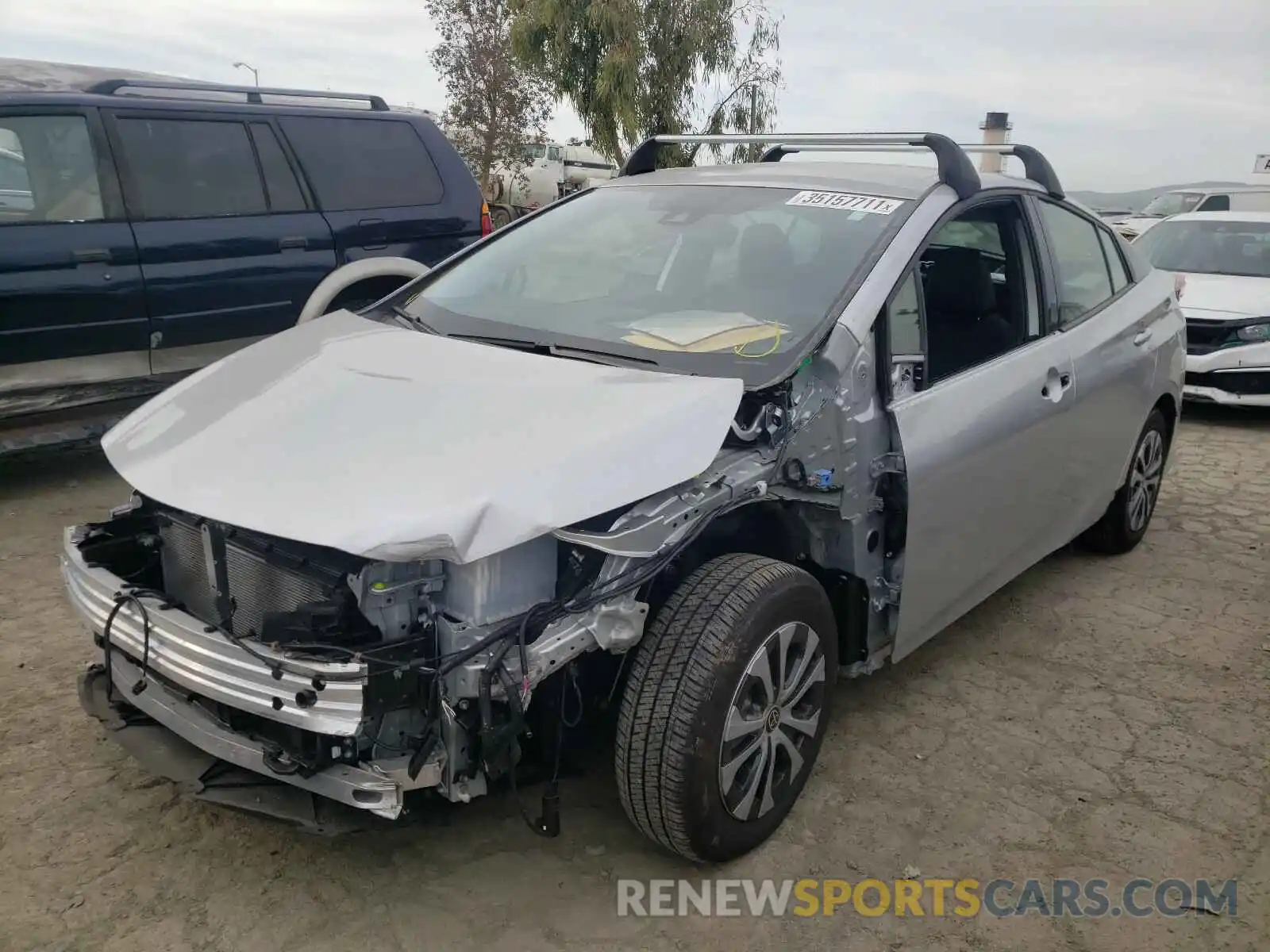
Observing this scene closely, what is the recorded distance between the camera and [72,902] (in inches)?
97.6

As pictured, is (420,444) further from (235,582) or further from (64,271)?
(64,271)

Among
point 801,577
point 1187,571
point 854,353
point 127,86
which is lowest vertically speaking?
point 1187,571

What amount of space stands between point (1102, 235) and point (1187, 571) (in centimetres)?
164

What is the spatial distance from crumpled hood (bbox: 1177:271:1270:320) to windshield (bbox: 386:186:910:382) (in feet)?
19.3

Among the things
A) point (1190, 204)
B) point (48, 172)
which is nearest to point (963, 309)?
point (48, 172)

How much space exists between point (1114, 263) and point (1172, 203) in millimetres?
14352

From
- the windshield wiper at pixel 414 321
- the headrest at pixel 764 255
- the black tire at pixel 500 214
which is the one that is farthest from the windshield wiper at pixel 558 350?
the black tire at pixel 500 214

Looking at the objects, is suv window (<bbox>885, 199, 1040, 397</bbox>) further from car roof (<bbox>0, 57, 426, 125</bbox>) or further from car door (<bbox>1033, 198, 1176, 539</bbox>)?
car roof (<bbox>0, 57, 426, 125</bbox>)

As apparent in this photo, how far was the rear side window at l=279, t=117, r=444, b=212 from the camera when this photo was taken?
605 centimetres

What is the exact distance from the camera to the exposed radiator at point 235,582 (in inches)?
92.4

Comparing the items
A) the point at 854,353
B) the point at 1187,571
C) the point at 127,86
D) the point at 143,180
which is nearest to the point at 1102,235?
the point at 1187,571

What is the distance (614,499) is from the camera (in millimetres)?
2305

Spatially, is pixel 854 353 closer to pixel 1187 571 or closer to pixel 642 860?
pixel 642 860

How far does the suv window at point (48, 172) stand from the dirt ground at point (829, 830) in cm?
197
